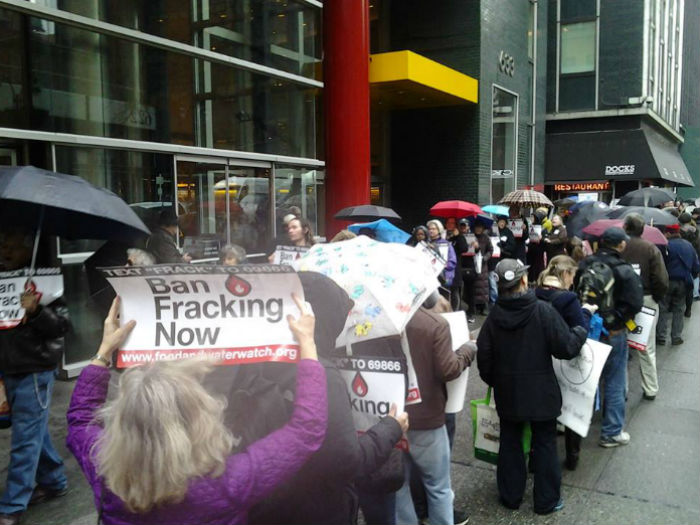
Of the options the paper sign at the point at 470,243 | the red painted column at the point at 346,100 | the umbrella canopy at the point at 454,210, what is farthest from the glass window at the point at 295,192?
Result: the paper sign at the point at 470,243

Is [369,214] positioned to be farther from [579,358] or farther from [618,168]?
[618,168]

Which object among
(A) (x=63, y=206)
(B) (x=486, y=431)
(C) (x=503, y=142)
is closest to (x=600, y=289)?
(B) (x=486, y=431)

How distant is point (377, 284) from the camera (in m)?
2.97

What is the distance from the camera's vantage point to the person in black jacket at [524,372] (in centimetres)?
450

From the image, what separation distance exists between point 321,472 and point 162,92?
7648mm

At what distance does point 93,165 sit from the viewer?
26.0ft

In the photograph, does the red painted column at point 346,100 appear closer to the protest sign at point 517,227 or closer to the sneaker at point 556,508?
the protest sign at point 517,227

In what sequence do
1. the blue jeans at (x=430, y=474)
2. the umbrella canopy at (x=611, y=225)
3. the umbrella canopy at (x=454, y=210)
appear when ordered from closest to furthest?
1. the blue jeans at (x=430, y=474)
2. the umbrella canopy at (x=611, y=225)
3. the umbrella canopy at (x=454, y=210)

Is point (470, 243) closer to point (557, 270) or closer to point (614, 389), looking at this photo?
point (614, 389)

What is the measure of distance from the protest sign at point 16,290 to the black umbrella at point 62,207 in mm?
249

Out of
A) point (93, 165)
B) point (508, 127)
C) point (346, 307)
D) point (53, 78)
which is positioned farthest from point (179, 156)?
point (508, 127)

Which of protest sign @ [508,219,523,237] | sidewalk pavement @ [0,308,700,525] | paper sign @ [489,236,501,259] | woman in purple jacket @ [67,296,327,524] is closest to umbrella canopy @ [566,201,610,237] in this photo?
paper sign @ [489,236,501,259]

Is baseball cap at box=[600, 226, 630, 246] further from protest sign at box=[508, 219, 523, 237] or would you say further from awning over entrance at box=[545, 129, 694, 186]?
awning over entrance at box=[545, 129, 694, 186]

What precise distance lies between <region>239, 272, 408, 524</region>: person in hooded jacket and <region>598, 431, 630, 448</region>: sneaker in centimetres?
398
